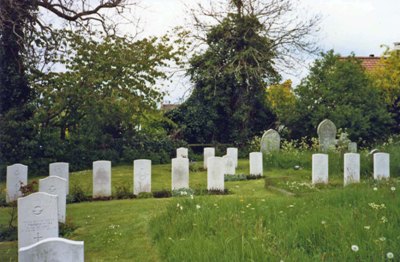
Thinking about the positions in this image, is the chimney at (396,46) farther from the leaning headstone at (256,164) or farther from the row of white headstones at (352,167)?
the row of white headstones at (352,167)

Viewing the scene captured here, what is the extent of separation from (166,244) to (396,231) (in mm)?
2780

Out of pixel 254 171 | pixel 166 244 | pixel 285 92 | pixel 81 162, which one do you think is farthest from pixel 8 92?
pixel 285 92

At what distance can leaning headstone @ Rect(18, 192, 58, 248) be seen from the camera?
678 centimetres

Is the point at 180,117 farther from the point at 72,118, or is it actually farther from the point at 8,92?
the point at 8,92

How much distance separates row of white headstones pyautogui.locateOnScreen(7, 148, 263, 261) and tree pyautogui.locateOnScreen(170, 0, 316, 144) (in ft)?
26.9

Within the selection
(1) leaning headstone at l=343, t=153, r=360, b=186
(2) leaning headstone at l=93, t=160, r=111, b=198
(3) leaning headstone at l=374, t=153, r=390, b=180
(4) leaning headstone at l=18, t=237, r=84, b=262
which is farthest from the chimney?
(4) leaning headstone at l=18, t=237, r=84, b=262

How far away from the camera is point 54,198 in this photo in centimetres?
678

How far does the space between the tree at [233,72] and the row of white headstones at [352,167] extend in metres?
13.1

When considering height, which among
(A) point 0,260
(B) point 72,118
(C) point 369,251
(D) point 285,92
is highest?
(D) point 285,92

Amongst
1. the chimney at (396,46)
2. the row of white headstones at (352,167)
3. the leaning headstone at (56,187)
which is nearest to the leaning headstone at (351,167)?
the row of white headstones at (352,167)

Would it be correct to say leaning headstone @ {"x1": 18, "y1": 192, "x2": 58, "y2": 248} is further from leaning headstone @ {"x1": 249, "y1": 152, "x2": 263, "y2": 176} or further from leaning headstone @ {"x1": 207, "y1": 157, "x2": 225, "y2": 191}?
leaning headstone @ {"x1": 249, "y1": 152, "x2": 263, "y2": 176}

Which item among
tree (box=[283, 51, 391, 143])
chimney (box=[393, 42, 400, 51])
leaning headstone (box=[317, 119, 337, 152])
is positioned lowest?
leaning headstone (box=[317, 119, 337, 152])

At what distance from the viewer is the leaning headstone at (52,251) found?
14.4 ft

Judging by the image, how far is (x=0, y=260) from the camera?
662cm
